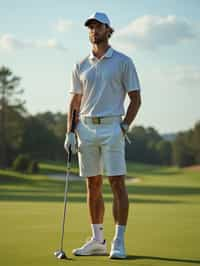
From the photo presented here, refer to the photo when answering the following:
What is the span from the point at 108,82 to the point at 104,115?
0.28 m

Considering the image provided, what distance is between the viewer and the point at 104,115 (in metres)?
5.96

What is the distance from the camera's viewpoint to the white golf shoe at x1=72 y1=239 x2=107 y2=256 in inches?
233

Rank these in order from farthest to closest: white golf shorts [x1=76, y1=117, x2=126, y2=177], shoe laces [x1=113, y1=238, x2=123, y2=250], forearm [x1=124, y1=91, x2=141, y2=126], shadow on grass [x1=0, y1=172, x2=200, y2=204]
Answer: shadow on grass [x1=0, y1=172, x2=200, y2=204]
forearm [x1=124, y1=91, x2=141, y2=126]
white golf shorts [x1=76, y1=117, x2=126, y2=177]
shoe laces [x1=113, y1=238, x2=123, y2=250]

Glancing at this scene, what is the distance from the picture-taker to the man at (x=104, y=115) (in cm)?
596

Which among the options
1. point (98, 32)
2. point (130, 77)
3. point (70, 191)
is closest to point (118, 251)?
point (130, 77)

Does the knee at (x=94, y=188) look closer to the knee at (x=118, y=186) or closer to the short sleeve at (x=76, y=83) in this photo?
the knee at (x=118, y=186)

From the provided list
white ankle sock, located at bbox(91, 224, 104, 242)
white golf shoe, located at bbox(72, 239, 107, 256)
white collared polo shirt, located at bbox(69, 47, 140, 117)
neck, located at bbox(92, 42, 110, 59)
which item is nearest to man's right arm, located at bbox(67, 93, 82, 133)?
white collared polo shirt, located at bbox(69, 47, 140, 117)

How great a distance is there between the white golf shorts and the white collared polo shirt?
0.39ft

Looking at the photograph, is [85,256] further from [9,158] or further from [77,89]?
[9,158]

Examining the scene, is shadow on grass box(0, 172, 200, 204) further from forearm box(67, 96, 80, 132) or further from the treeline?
the treeline

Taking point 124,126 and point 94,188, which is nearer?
point 124,126

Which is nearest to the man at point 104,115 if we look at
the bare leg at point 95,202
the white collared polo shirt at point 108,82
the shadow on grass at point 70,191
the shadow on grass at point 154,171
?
the white collared polo shirt at point 108,82

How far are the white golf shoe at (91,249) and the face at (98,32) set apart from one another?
5.71ft

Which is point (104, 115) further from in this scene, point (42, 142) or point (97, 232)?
point (42, 142)
